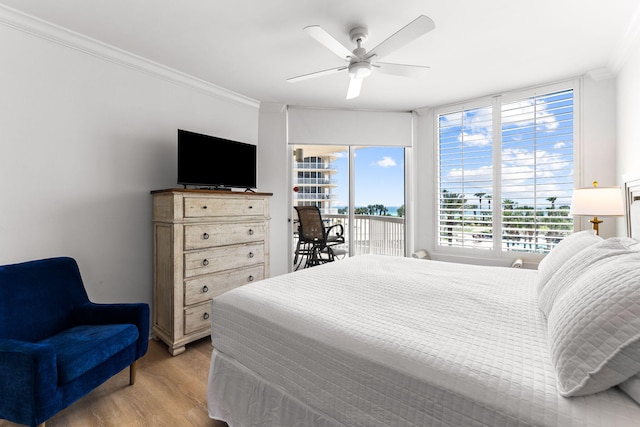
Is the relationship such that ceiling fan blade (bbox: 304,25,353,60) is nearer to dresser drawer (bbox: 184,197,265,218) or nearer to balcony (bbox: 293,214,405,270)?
dresser drawer (bbox: 184,197,265,218)

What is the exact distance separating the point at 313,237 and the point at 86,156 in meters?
2.70

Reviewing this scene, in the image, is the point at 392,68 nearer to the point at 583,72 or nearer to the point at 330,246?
the point at 583,72

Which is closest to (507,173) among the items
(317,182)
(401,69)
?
→ (401,69)

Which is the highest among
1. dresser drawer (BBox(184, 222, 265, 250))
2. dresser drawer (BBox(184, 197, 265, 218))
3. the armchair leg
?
dresser drawer (BBox(184, 197, 265, 218))

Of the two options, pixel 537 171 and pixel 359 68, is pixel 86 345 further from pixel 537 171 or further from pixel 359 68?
pixel 537 171

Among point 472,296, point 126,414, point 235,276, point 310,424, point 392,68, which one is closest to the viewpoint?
point 310,424

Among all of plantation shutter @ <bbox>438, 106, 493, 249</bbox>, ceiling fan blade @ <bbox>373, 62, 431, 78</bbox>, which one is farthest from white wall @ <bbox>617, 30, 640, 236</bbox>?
ceiling fan blade @ <bbox>373, 62, 431, 78</bbox>

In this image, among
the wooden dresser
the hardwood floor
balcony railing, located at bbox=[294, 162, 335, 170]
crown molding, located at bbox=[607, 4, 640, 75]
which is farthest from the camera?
balcony railing, located at bbox=[294, 162, 335, 170]

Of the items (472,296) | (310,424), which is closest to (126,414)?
(310,424)

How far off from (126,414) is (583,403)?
6.87ft

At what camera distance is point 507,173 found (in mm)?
3539

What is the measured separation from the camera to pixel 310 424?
1134mm

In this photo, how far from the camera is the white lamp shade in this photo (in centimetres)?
234

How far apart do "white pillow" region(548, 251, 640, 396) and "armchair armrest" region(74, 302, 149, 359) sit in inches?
84.9
